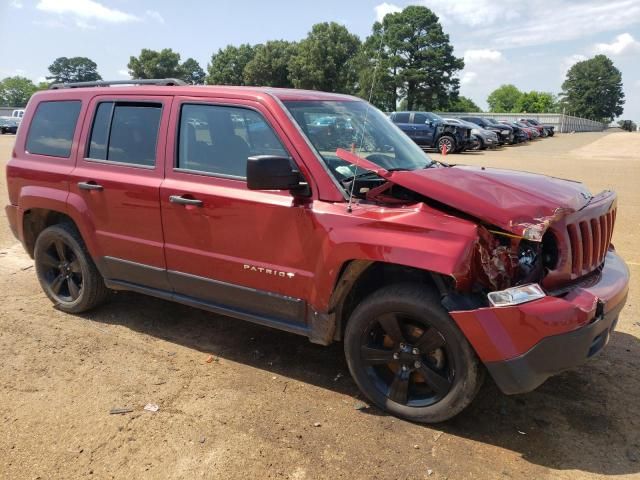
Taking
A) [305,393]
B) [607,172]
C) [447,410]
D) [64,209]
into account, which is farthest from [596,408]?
[607,172]

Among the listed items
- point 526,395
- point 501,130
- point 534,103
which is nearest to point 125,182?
point 526,395

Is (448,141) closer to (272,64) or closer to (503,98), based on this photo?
(272,64)

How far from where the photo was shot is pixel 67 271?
4.84m

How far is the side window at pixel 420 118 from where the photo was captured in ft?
75.5

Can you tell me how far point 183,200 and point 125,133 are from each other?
36.4 inches

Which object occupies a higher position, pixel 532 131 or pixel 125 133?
pixel 125 133

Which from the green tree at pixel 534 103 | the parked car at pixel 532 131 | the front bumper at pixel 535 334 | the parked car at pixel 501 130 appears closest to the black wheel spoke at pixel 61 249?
the front bumper at pixel 535 334

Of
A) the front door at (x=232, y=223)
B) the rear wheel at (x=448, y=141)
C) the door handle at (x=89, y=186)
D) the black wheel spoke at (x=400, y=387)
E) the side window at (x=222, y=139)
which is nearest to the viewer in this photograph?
the black wheel spoke at (x=400, y=387)

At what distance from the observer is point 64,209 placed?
178 inches

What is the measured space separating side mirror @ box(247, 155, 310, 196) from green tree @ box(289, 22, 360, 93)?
53886mm

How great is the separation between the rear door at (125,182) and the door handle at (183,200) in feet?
0.61

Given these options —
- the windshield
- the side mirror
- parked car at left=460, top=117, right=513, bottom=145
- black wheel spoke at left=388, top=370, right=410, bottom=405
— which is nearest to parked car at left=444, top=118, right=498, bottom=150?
parked car at left=460, top=117, right=513, bottom=145

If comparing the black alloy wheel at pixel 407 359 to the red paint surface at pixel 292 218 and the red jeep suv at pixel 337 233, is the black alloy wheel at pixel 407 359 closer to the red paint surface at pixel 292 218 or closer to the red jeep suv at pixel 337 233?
the red jeep suv at pixel 337 233

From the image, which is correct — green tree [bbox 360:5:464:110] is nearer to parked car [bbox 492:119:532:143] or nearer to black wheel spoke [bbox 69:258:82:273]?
parked car [bbox 492:119:532:143]
